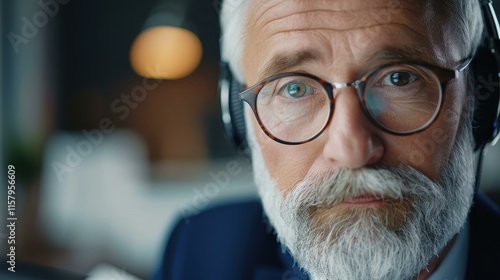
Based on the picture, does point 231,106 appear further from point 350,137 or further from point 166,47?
point 166,47

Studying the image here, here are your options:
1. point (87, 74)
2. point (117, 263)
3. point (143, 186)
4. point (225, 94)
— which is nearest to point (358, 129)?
point (225, 94)

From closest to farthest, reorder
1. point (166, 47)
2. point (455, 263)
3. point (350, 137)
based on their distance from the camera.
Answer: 1. point (350, 137)
2. point (455, 263)
3. point (166, 47)

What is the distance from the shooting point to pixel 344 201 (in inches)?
24.6

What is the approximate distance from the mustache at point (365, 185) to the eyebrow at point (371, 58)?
11 cm

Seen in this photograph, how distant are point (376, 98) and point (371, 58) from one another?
0.04 meters

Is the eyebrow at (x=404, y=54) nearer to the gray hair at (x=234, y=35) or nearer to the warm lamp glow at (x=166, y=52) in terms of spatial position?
the gray hair at (x=234, y=35)

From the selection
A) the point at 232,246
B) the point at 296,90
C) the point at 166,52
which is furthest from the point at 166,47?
the point at 296,90

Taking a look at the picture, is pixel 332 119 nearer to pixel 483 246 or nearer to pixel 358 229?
pixel 358 229

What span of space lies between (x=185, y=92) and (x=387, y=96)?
2.36m

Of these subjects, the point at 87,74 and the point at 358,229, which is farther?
the point at 87,74

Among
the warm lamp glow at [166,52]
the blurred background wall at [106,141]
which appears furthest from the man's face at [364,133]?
the warm lamp glow at [166,52]

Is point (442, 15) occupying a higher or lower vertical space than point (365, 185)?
higher

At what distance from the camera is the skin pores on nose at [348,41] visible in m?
0.62

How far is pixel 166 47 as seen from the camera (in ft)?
8.54
